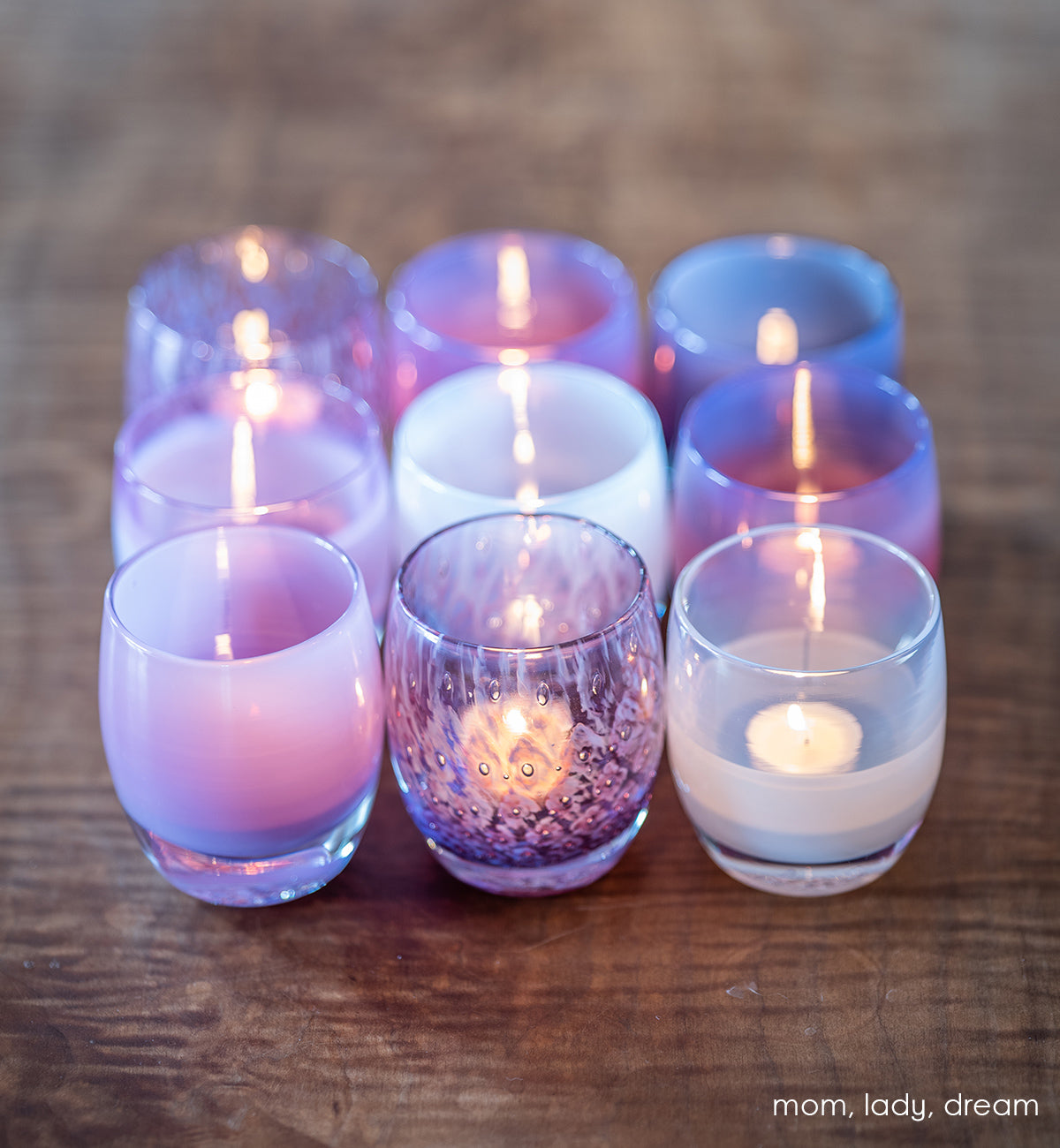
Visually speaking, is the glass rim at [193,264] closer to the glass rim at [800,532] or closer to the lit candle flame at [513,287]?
the lit candle flame at [513,287]

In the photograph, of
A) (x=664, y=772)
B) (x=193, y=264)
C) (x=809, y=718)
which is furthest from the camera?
(x=193, y=264)

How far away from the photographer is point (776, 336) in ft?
2.67

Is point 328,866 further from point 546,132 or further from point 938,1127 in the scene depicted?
point 546,132

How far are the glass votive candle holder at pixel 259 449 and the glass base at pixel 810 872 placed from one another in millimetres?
196

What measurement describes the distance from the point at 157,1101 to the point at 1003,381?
60 centimetres

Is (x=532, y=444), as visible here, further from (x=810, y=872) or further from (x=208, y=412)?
(x=810, y=872)

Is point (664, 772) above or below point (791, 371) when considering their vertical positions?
below

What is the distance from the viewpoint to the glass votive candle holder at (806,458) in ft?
1.94

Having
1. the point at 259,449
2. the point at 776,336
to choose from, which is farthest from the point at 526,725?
the point at 776,336

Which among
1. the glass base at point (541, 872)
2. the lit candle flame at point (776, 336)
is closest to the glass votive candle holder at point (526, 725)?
the glass base at point (541, 872)

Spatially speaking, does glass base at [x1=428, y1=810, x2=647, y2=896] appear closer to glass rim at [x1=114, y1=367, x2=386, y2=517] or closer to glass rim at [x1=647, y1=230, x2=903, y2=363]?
glass rim at [x1=114, y1=367, x2=386, y2=517]

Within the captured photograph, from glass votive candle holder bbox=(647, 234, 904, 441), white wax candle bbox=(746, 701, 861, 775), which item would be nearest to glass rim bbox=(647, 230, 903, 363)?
glass votive candle holder bbox=(647, 234, 904, 441)

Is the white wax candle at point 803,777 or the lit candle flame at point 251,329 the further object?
the lit candle flame at point 251,329

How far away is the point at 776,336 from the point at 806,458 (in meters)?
0.15
